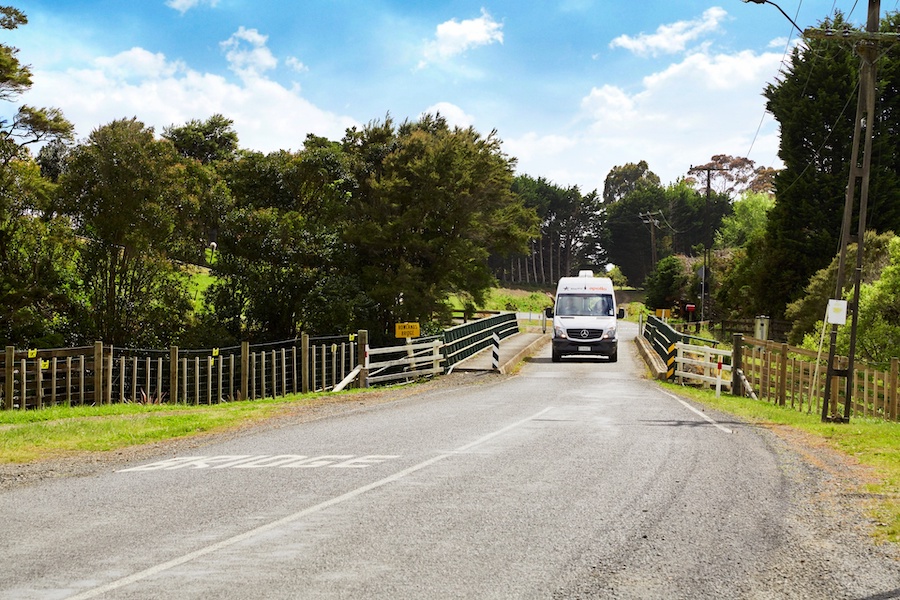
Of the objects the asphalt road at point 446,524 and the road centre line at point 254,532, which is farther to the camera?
the asphalt road at point 446,524

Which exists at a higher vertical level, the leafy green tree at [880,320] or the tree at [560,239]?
the tree at [560,239]

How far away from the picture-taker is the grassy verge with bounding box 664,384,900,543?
8.39 m

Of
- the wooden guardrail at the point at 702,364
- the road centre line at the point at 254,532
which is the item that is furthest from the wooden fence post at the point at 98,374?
the wooden guardrail at the point at 702,364

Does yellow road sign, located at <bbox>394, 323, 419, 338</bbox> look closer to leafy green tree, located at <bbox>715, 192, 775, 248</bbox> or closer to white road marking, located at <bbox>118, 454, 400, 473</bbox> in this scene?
white road marking, located at <bbox>118, 454, 400, 473</bbox>

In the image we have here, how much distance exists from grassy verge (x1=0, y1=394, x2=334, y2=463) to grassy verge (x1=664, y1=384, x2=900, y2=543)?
9.94 metres

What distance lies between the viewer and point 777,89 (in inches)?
2280

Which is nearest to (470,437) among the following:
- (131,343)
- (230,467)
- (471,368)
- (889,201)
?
(230,467)

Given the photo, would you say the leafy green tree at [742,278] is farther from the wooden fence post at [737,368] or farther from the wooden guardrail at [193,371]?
the wooden fence post at [737,368]

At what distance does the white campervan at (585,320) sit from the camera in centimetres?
3278

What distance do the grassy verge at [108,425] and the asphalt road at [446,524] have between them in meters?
2.06

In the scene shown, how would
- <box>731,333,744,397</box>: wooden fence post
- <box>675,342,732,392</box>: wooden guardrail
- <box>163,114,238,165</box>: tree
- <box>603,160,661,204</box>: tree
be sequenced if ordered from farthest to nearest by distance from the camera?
<box>603,160,661,204</box>: tree, <box>163,114,238,165</box>: tree, <box>675,342,732,392</box>: wooden guardrail, <box>731,333,744,397</box>: wooden fence post

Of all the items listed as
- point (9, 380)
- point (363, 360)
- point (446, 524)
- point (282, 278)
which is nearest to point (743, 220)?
point (282, 278)

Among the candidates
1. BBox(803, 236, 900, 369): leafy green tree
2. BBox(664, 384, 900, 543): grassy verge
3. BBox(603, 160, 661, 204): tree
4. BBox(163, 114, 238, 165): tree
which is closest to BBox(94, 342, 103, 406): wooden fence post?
BBox(664, 384, 900, 543): grassy verge

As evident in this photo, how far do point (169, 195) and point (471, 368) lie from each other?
11.9 m
